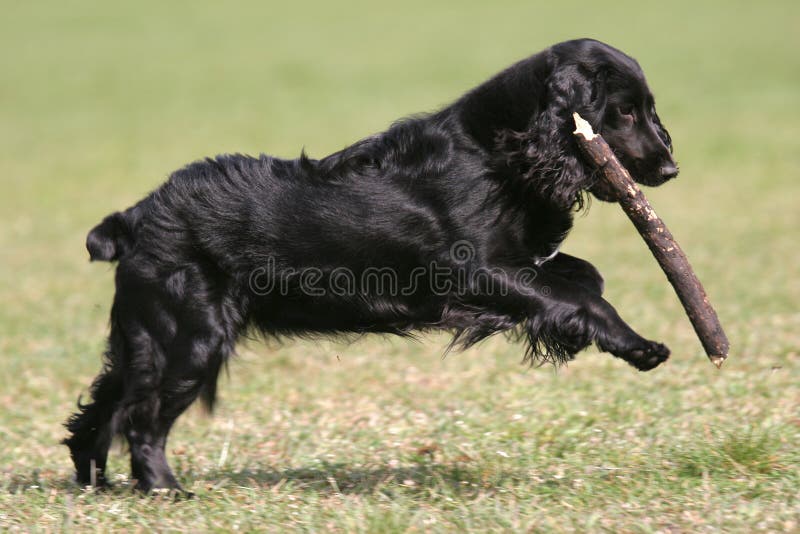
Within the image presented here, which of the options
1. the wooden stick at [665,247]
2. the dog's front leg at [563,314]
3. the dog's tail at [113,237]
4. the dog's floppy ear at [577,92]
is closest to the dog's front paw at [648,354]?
the dog's front leg at [563,314]

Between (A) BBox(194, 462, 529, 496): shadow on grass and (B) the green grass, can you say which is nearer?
(B) the green grass

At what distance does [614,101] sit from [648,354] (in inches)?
44.9

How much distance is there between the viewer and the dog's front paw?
4.45 meters

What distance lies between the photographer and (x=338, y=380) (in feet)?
24.7

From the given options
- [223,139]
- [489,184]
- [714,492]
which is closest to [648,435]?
[714,492]

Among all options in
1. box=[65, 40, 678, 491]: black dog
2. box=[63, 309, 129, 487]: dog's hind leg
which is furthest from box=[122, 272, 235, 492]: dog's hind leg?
box=[63, 309, 129, 487]: dog's hind leg

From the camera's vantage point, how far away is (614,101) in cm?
467

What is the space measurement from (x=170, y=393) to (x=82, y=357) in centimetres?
373

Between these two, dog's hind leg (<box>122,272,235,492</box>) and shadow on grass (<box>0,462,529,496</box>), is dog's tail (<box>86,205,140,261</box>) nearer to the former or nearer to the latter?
dog's hind leg (<box>122,272,235,492</box>)

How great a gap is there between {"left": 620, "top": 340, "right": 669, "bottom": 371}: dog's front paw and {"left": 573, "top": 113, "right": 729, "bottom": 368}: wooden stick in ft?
0.96

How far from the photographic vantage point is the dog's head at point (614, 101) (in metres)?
4.59

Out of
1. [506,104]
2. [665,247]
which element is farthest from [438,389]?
[506,104]

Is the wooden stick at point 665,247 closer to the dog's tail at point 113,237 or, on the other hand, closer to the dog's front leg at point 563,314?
the dog's front leg at point 563,314

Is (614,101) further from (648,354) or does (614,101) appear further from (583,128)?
(648,354)
